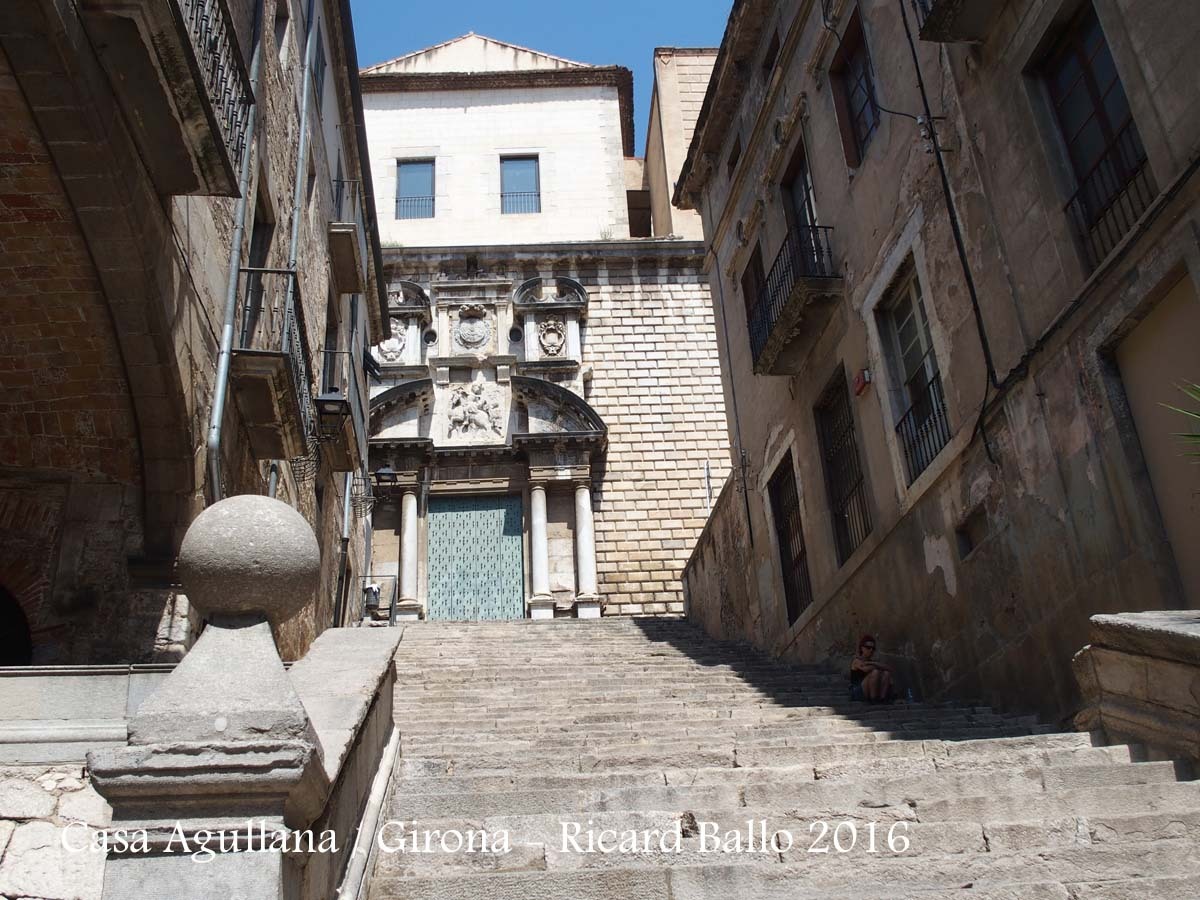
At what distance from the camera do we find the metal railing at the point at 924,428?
947 centimetres

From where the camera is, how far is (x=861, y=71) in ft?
37.9

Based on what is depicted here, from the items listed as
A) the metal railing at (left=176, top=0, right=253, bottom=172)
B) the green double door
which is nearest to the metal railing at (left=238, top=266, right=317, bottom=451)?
the metal railing at (left=176, top=0, right=253, bottom=172)

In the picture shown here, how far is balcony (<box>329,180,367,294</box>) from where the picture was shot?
14.5 meters

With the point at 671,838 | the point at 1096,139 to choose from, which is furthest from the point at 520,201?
the point at 671,838

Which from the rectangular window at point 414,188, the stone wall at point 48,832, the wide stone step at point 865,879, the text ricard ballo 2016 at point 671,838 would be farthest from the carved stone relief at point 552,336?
the wide stone step at point 865,879

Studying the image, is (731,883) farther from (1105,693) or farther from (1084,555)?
(1084,555)

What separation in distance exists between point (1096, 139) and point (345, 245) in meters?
9.67

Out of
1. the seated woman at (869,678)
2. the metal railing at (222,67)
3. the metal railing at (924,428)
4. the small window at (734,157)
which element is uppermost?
the small window at (734,157)

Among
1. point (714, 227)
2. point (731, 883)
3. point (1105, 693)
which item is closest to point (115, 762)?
point (731, 883)

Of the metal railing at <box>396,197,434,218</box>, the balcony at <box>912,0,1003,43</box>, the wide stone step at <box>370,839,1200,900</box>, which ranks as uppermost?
the metal railing at <box>396,197,434,218</box>

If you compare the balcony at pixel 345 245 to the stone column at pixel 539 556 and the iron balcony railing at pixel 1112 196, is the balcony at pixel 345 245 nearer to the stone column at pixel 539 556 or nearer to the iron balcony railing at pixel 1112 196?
the stone column at pixel 539 556

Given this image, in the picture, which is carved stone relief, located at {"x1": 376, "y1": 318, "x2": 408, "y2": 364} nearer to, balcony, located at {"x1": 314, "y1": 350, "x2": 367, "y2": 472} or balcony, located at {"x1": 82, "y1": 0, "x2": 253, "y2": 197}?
balcony, located at {"x1": 314, "y1": 350, "x2": 367, "y2": 472}

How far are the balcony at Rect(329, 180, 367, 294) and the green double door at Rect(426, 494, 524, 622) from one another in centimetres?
555

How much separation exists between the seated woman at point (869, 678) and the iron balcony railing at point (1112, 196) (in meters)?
3.30
